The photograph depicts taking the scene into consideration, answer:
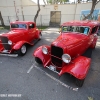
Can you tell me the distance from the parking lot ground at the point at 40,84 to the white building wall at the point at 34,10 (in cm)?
1339

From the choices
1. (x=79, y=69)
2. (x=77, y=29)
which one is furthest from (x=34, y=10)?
(x=79, y=69)

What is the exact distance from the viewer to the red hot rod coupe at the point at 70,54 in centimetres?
284

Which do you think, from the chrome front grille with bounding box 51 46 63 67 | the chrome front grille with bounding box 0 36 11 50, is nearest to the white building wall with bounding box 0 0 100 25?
the chrome front grille with bounding box 0 36 11 50

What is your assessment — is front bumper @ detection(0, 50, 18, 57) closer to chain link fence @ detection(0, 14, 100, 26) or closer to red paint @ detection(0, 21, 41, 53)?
red paint @ detection(0, 21, 41, 53)

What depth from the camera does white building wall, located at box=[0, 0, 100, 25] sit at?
1539cm

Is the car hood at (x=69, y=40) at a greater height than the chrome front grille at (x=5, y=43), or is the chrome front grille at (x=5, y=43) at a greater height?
the car hood at (x=69, y=40)

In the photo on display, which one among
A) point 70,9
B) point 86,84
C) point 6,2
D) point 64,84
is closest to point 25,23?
point 64,84

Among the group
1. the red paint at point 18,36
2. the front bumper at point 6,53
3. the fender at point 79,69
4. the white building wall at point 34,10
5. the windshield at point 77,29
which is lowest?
the front bumper at point 6,53

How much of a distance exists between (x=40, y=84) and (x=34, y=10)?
16368mm

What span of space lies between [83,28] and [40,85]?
10.0ft

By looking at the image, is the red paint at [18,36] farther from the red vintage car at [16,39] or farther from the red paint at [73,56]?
the red paint at [73,56]

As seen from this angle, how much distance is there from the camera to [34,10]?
1684cm

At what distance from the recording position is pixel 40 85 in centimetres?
312

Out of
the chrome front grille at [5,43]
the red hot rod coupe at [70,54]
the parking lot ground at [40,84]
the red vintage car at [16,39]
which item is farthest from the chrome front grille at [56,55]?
the chrome front grille at [5,43]
